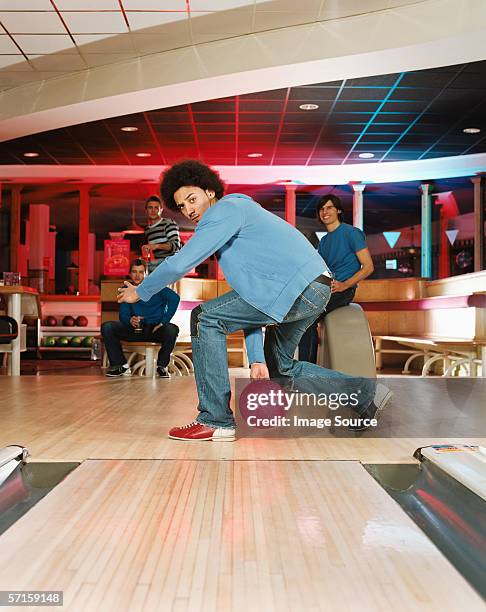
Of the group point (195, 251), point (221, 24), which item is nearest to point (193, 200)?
point (195, 251)

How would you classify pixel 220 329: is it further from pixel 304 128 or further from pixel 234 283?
pixel 304 128

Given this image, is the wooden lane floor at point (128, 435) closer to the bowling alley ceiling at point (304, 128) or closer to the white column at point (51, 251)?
the bowling alley ceiling at point (304, 128)

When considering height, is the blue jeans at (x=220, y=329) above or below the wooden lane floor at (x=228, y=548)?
above

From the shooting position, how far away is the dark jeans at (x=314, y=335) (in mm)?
3659

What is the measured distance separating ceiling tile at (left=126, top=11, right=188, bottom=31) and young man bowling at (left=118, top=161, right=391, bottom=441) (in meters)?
3.76

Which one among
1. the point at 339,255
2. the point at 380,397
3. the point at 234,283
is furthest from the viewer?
the point at 339,255

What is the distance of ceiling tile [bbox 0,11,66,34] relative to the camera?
5.91m

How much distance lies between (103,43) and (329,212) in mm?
3768

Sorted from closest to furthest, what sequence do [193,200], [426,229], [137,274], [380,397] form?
1. [193,200]
2. [380,397]
3. [137,274]
4. [426,229]

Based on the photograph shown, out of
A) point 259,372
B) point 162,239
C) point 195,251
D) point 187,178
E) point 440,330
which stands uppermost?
point 162,239

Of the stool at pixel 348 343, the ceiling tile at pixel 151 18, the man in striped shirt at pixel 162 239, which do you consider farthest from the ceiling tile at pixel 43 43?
the stool at pixel 348 343

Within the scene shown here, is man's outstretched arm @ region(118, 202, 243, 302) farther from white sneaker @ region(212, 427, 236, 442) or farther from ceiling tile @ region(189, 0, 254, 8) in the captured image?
ceiling tile @ region(189, 0, 254, 8)

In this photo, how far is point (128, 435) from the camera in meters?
2.74

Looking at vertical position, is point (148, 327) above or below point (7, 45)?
below
